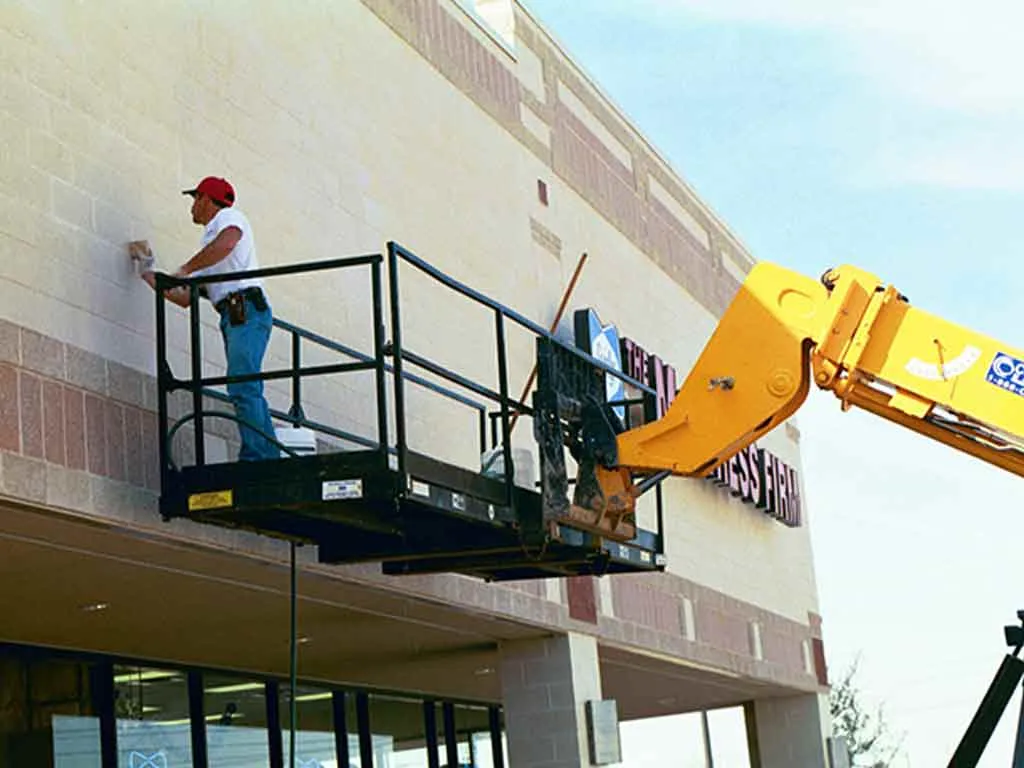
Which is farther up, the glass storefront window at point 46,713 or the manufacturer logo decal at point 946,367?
the manufacturer logo decal at point 946,367

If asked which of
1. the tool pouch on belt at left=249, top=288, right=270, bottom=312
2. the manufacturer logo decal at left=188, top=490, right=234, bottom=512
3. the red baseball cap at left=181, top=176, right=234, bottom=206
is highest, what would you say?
the red baseball cap at left=181, top=176, right=234, bottom=206

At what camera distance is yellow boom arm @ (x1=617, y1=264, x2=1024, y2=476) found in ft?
41.7

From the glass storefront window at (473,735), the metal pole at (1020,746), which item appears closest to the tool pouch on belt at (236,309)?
the metal pole at (1020,746)

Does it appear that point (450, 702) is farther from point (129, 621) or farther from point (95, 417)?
point (95, 417)

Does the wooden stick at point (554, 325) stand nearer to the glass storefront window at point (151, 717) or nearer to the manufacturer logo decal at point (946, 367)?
the manufacturer logo decal at point (946, 367)

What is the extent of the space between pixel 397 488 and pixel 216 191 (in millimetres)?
2437

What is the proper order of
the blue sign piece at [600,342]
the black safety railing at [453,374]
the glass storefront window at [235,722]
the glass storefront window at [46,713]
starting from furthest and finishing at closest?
the blue sign piece at [600,342]
the glass storefront window at [235,722]
the glass storefront window at [46,713]
the black safety railing at [453,374]

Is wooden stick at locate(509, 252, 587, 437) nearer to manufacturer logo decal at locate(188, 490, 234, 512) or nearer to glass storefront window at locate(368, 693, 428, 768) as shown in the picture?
manufacturer logo decal at locate(188, 490, 234, 512)

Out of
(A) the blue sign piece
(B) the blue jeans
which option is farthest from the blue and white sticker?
(A) the blue sign piece

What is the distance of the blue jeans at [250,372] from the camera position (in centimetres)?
1214

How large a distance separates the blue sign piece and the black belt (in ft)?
26.4

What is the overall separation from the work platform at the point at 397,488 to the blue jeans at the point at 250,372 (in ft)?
0.58

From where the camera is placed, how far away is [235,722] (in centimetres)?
1903

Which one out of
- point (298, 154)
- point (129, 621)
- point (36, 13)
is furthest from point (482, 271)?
point (36, 13)
